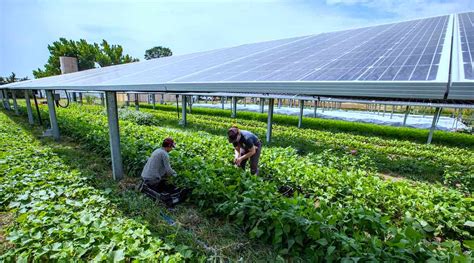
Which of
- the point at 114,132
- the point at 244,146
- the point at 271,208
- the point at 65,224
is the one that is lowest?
the point at 65,224

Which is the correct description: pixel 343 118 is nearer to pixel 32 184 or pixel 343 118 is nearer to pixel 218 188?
pixel 218 188

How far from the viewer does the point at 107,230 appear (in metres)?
3.02

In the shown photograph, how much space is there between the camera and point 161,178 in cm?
444

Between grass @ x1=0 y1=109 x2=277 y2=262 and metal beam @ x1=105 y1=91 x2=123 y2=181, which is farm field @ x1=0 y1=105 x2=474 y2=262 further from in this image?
metal beam @ x1=105 y1=91 x2=123 y2=181

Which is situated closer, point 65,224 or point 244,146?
point 65,224

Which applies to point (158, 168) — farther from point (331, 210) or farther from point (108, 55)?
point (108, 55)

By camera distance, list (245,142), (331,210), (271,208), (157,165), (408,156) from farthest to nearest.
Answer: (408,156) → (245,142) → (157,165) → (271,208) → (331,210)

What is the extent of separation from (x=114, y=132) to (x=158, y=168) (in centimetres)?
159

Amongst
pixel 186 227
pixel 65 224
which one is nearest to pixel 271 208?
pixel 186 227

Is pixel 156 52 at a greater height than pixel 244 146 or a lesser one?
greater

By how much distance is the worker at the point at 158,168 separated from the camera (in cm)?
428

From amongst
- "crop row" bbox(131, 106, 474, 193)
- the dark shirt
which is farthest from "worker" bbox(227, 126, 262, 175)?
"crop row" bbox(131, 106, 474, 193)

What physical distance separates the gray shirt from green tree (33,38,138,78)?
128 ft

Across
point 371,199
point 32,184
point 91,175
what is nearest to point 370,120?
point 371,199
